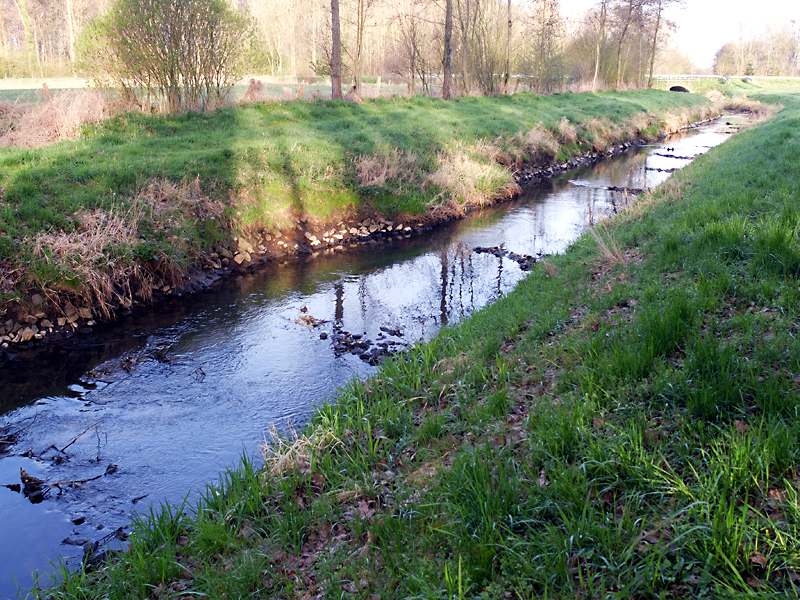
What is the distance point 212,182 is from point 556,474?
35.6 ft

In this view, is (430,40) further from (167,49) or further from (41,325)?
(41,325)

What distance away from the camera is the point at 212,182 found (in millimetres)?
12203

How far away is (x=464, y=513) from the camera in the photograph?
3.45m

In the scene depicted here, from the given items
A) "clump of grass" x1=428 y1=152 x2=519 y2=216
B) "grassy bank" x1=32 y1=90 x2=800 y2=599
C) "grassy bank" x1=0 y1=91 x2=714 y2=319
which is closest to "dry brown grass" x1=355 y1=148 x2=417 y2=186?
"grassy bank" x1=0 y1=91 x2=714 y2=319

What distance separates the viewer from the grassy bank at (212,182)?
907cm

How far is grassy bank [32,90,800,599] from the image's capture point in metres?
2.89

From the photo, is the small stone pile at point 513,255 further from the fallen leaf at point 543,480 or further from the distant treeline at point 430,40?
the distant treeline at point 430,40

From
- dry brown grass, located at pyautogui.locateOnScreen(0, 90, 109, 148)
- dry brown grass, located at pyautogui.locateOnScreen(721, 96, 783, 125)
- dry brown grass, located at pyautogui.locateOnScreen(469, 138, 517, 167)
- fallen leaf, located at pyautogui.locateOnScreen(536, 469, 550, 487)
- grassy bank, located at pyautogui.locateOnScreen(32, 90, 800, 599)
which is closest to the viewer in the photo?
grassy bank, located at pyautogui.locateOnScreen(32, 90, 800, 599)

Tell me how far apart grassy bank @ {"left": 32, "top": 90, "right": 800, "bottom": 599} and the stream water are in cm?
95

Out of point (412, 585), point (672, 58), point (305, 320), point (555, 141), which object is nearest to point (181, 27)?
point (305, 320)

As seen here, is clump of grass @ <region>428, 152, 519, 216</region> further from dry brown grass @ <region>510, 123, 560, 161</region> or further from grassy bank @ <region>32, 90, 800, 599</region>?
grassy bank @ <region>32, 90, 800, 599</region>

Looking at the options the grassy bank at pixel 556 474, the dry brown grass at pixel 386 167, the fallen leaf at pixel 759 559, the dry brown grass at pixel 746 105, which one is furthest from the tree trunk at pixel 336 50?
the dry brown grass at pixel 746 105

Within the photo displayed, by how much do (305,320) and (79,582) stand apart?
A: 5574mm

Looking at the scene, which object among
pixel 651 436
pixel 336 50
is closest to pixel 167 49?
pixel 336 50
